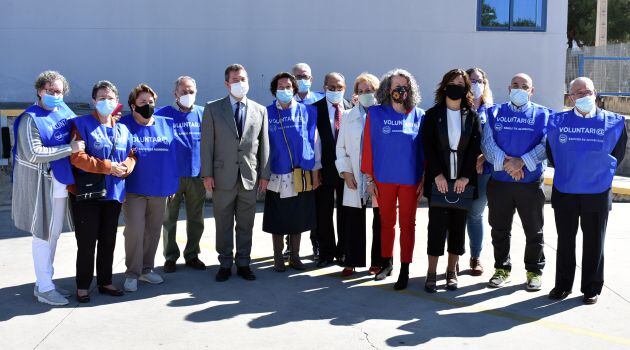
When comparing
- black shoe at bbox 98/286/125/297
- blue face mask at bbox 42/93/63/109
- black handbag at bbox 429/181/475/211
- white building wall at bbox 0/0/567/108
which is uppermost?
white building wall at bbox 0/0/567/108

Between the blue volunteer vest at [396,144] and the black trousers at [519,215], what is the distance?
742mm

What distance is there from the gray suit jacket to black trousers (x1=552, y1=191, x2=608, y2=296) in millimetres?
2757

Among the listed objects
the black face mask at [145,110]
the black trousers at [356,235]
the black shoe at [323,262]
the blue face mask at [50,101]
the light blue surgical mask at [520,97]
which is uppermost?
the light blue surgical mask at [520,97]

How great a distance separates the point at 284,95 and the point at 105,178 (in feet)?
6.12

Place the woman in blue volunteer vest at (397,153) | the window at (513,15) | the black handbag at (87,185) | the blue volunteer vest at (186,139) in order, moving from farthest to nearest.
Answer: the window at (513,15) → the blue volunteer vest at (186,139) → the woman in blue volunteer vest at (397,153) → the black handbag at (87,185)

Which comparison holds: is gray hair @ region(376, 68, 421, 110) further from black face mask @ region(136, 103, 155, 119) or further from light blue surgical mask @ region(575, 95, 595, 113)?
black face mask @ region(136, 103, 155, 119)

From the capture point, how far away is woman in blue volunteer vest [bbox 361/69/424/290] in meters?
6.25

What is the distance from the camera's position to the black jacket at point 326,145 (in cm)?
698

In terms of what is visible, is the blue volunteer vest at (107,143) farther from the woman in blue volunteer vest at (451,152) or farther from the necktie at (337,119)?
the woman in blue volunteer vest at (451,152)

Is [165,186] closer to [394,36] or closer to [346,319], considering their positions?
[346,319]

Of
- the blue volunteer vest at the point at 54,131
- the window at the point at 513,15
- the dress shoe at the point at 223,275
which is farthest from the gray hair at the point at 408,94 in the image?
the window at the point at 513,15

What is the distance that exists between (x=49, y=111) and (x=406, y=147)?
3024 mm

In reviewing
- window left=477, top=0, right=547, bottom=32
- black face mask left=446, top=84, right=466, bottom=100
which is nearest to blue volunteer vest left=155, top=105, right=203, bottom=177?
black face mask left=446, top=84, right=466, bottom=100

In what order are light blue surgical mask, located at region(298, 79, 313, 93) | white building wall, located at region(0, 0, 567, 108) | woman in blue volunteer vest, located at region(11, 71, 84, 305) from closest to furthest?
woman in blue volunteer vest, located at region(11, 71, 84, 305) < light blue surgical mask, located at region(298, 79, 313, 93) < white building wall, located at region(0, 0, 567, 108)
